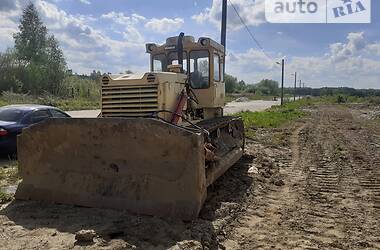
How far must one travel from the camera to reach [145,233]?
4.75m

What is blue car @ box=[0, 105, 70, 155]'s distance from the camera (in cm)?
1026

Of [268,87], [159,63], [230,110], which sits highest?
[159,63]

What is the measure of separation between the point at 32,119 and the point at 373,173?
27.1 ft

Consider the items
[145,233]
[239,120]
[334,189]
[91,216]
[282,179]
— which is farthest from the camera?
[239,120]

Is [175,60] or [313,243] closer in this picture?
[313,243]

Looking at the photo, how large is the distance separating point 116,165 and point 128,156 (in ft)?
0.72

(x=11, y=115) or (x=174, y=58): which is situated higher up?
(x=174, y=58)

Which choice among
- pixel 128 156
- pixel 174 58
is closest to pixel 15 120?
pixel 174 58

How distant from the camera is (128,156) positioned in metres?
5.64

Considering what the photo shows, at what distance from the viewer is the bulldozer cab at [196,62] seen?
8375mm

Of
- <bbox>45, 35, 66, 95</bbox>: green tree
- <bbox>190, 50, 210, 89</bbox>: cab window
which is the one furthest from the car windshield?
<bbox>45, 35, 66, 95</bbox>: green tree

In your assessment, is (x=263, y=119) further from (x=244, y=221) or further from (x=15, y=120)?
(x=244, y=221)

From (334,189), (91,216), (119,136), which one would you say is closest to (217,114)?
(334,189)

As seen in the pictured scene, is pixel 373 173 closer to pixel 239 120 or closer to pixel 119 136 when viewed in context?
pixel 239 120
